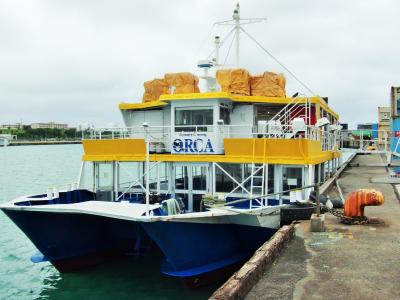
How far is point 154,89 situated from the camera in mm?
16281

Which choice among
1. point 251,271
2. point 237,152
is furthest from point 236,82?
point 251,271

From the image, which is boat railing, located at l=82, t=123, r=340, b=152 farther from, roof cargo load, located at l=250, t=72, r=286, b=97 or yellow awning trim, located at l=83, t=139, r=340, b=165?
roof cargo load, located at l=250, t=72, r=286, b=97

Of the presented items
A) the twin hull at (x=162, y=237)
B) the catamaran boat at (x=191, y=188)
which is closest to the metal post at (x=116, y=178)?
the catamaran boat at (x=191, y=188)

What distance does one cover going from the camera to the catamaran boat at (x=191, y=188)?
11.4m

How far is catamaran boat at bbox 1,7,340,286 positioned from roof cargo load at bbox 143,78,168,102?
4 centimetres

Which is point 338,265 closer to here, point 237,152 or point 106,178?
point 237,152

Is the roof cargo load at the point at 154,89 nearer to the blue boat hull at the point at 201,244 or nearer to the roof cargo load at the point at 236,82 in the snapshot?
the roof cargo load at the point at 236,82

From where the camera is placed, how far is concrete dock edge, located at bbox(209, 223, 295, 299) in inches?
233

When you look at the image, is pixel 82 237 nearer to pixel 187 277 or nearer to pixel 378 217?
pixel 187 277

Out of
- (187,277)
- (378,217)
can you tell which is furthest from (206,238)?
(378,217)

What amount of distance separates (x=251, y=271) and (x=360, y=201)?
16.3ft

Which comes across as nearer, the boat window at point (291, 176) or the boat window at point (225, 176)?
the boat window at point (291, 176)

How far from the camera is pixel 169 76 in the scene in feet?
51.9

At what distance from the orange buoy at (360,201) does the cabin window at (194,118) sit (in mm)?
5287
